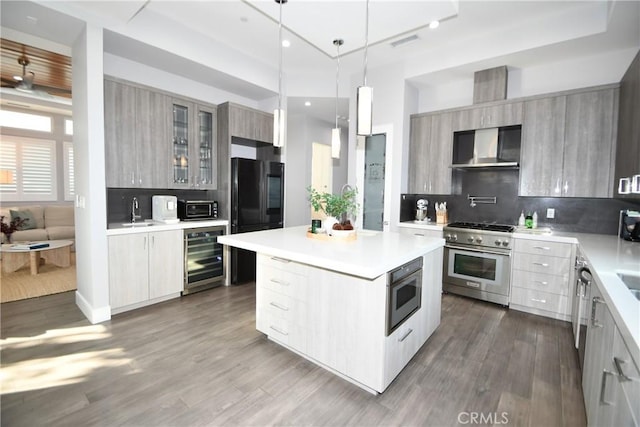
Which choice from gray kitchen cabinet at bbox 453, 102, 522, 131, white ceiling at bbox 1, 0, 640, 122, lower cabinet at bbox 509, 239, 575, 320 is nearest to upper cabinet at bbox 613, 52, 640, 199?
white ceiling at bbox 1, 0, 640, 122

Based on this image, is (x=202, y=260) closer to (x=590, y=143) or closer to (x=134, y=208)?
(x=134, y=208)

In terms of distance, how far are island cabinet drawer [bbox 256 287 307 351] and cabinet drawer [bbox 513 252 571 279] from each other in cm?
260

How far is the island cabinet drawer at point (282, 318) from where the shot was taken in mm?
2275

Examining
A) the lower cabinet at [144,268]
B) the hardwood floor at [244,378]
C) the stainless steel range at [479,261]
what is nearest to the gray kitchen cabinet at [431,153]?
the stainless steel range at [479,261]

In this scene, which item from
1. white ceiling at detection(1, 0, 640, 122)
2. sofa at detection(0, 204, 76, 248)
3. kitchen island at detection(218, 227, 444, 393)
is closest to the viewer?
kitchen island at detection(218, 227, 444, 393)

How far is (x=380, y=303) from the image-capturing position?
1.81 m

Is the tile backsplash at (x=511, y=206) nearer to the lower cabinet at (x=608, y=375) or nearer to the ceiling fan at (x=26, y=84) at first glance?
the lower cabinet at (x=608, y=375)

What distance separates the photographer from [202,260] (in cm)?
388

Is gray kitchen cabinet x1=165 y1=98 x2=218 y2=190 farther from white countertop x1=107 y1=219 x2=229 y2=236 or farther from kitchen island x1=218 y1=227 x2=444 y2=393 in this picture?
kitchen island x1=218 y1=227 x2=444 y2=393

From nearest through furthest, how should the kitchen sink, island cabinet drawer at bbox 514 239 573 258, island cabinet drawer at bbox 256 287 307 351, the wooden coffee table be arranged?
the kitchen sink → island cabinet drawer at bbox 256 287 307 351 → island cabinet drawer at bbox 514 239 573 258 → the wooden coffee table

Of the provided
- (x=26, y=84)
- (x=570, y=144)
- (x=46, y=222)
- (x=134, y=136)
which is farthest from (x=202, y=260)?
(x=570, y=144)

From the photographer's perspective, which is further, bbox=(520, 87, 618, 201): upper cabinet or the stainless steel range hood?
the stainless steel range hood

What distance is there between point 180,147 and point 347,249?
293 centimetres

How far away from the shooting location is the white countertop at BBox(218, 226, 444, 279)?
169 cm
